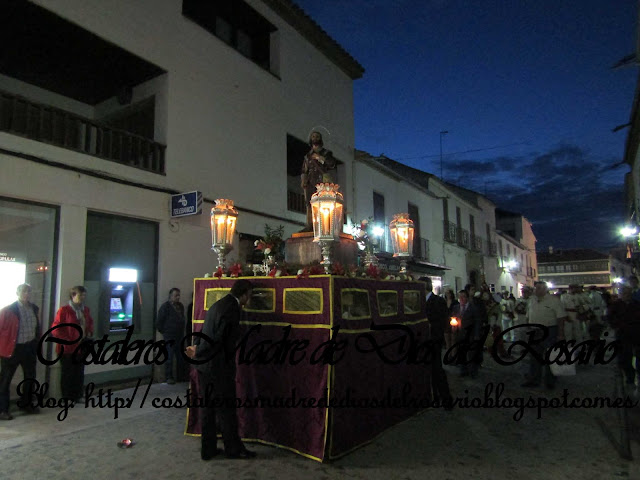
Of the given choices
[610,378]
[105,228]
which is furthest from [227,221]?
[610,378]

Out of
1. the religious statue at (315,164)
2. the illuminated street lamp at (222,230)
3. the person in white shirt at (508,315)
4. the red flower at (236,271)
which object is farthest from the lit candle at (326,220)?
the person in white shirt at (508,315)

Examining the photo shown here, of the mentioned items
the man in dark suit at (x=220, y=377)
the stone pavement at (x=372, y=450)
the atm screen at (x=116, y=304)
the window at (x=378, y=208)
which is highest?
the window at (x=378, y=208)

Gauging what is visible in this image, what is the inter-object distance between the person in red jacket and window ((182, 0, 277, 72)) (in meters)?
7.47

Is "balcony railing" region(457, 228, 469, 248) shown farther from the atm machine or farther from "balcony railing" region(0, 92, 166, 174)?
the atm machine

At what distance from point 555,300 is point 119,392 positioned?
7808mm

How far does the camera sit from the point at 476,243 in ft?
88.1

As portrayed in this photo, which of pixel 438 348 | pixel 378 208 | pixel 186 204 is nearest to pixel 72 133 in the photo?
pixel 186 204

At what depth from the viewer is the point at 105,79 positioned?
987cm

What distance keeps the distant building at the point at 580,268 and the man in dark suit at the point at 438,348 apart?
186 ft

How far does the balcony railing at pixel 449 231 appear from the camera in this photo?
899 inches

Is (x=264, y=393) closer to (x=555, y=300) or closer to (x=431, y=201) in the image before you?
(x=555, y=300)

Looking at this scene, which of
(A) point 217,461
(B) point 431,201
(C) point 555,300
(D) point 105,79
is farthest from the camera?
(B) point 431,201

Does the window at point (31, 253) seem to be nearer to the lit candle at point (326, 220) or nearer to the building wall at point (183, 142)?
the building wall at point (183, 142)

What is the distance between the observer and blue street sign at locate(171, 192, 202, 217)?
874 cm
